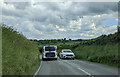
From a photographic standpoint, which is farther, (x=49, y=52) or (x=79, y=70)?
(x=49, y=52)

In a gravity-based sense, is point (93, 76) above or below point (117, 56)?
below

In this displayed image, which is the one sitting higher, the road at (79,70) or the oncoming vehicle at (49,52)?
the oncoming vehicle at (49,52)

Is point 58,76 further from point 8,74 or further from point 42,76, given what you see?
point 8,74

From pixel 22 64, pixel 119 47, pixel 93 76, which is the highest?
pixel 119 47

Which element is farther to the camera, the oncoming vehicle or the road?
the oncoming vehicle

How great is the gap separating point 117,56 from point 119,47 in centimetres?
314

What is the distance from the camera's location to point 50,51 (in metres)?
32.2

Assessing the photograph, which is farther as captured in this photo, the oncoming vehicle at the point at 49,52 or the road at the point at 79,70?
the oncoming vehicle at the point at 49,52

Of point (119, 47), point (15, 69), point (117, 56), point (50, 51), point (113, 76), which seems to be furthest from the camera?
point (50, 51)

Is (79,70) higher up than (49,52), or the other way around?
(49,52)

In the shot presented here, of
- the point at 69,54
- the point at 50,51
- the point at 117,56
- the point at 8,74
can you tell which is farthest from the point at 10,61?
the point at 69,54

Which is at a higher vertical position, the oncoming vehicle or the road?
the oncoming vehicle

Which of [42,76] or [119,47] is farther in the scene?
[119,47]

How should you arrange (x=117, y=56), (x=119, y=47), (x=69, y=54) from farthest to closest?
(x=69, y=54) < (x=119, y=47) < (x=117, y=56)
